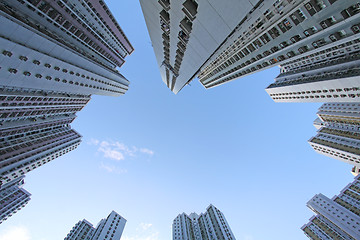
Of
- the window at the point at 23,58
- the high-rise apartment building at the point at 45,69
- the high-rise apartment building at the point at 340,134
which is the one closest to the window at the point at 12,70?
the high-rise apartment building at the point at 45,69

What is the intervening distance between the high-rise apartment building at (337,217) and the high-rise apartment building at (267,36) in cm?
5768

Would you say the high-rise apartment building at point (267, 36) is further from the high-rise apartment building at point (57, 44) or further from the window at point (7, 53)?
the window at point (7, 53)

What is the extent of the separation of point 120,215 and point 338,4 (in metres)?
118

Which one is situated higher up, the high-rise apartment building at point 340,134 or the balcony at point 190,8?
the high-rise apartment building at point 340,134

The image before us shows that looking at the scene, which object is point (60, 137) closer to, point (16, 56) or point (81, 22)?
point (81, 22)

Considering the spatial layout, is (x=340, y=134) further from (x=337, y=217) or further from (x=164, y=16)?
(x=164, y=16)

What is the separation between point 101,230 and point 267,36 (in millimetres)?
104833

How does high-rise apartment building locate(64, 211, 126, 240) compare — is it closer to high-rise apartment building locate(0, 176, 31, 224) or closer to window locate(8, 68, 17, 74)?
high-rise apartment building locate(0, 176, 31, 224)

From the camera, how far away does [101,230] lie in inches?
3489

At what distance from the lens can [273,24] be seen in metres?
40.1

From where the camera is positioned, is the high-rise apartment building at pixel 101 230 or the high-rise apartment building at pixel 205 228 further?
the high-rise apartment building at pixel 205 228

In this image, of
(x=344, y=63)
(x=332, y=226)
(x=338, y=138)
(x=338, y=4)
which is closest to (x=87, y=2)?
(x=338, y=4)

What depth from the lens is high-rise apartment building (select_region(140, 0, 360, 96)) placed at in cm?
2108

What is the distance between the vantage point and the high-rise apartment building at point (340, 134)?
276 ft
